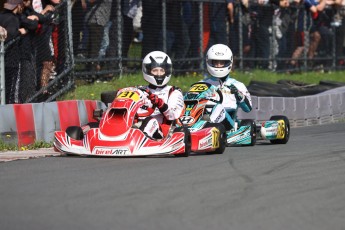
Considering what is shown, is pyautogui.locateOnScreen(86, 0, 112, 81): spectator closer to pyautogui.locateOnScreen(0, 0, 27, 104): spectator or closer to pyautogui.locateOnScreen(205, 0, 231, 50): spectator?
pyautogui.locateOnScreen(0, 0, 27, 104): spectator

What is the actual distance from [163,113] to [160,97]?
397 millimetres

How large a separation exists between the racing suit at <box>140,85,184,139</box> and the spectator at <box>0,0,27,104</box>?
82.4 inches

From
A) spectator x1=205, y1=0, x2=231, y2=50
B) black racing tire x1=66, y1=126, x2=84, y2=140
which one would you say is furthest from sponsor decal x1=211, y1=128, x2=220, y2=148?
spectator x1=205, y1=0, x2=231, y2=50

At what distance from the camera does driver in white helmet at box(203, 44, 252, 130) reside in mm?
13547

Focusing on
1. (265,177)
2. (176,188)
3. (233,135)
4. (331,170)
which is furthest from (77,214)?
(233,135)

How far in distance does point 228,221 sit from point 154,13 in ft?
35.3

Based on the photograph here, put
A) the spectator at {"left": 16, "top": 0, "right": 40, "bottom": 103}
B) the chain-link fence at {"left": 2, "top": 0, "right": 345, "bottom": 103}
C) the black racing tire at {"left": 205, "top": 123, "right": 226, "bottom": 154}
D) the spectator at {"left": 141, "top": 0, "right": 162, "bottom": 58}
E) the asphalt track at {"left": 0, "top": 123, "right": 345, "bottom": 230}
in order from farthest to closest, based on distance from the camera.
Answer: the spectator at {"left": 141, "top": 0, "right": 162, "bottom": 58}, the chain-link fence at {"left": 2, "top": 0, "right": 345, "bottom": 103}, the spectator at {"left": 16, "top": 0, "right": 40, "bottom": 103}, the black racing tire at {"left": 205, "top": 123, "right": 226, "bottom": 154}, the asphalt track at {"left": 0, "top": 123, "right": 345, "bottom": 230}

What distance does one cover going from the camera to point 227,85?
44.9ft

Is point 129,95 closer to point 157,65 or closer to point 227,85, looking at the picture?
point 157,65

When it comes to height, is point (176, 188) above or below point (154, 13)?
below

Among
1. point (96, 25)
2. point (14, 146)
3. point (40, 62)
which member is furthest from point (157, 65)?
point (96, 25)

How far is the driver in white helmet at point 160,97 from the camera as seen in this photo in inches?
460

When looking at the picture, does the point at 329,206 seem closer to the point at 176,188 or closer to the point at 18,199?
the point at 176,188

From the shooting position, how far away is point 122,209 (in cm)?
738
